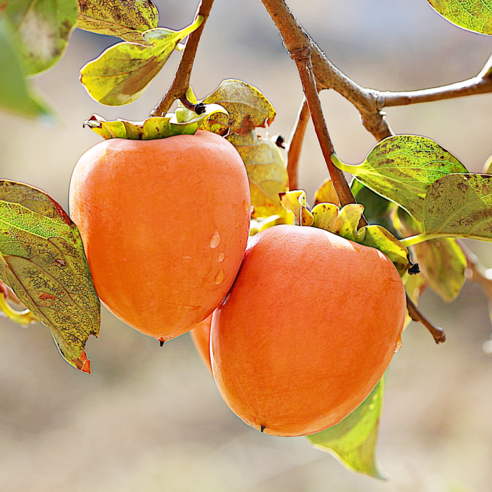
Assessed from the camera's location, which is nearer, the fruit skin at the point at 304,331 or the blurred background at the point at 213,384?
the fruit skin at the point at 304,331

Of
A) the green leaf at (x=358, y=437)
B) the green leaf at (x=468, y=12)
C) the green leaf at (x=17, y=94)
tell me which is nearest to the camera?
the green leaf at (x=17, y=94)

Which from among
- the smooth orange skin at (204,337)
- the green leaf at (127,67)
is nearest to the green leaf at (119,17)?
the green leaf at (127,67)

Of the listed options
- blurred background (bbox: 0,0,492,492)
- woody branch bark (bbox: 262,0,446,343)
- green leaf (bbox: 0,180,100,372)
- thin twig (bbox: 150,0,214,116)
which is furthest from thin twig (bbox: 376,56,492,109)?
blurred background (bbox: 0,0,492,492)

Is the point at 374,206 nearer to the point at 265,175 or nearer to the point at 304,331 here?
the point at 265,175

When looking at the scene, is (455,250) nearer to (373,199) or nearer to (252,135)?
(373,199)

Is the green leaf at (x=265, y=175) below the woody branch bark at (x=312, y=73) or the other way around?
below

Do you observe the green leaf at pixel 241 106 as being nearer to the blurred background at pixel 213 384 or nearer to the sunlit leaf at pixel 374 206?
the sunlit leaf at pixel 374 206
